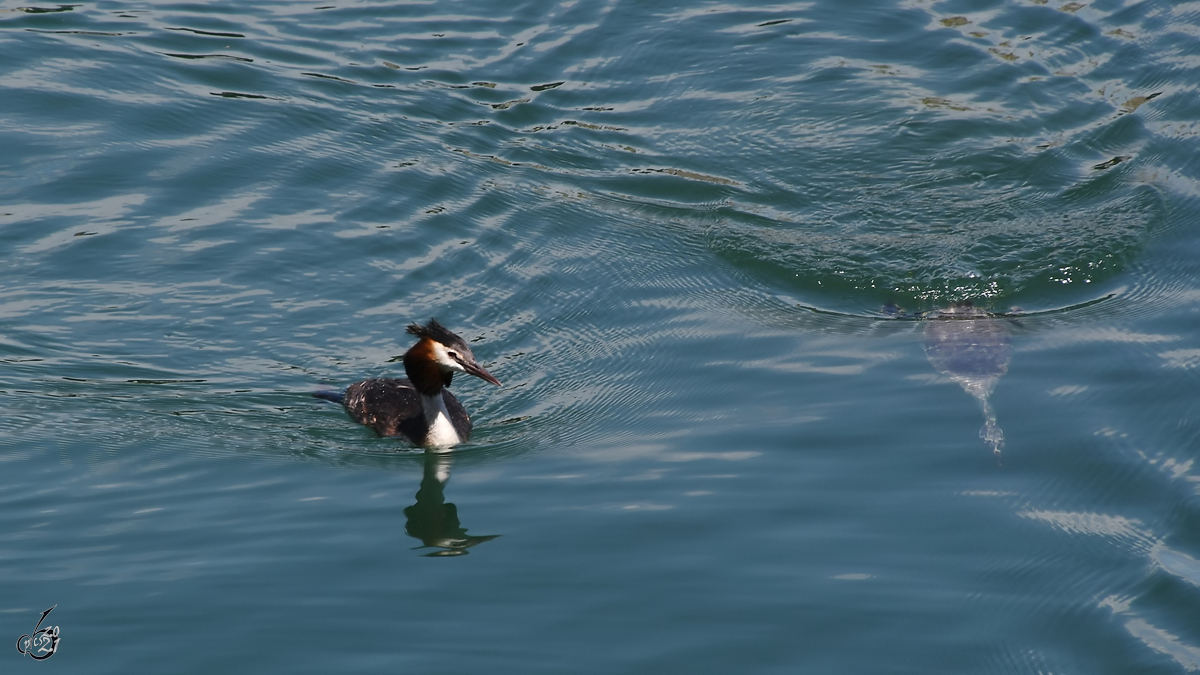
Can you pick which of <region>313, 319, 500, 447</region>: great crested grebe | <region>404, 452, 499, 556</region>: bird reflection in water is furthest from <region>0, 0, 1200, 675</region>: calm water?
<region>313, 319, 500, 447</region>: great crested grebe

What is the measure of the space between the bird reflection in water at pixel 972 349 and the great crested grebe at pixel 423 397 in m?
3.46

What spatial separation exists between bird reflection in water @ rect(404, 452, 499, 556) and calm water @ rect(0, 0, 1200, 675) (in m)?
0.04

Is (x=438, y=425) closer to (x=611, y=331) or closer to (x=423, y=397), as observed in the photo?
(x=423, y=397)

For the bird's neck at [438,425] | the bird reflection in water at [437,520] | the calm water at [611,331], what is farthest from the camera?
the bird's neck at [438,425]

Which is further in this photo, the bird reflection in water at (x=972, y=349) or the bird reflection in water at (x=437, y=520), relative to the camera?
the bird reflection in water at (x=972, y=349)

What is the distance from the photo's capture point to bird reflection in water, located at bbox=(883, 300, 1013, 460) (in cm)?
895

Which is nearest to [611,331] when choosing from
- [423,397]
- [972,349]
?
[423,397]

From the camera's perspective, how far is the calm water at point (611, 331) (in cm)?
654

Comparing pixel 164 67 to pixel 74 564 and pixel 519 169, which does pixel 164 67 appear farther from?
pixel 74 564

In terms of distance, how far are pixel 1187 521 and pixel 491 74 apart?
33.8 feet

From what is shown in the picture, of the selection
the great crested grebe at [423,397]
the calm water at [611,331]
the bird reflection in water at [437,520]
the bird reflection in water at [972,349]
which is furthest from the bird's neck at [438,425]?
the bird reflection in water at [972,349]

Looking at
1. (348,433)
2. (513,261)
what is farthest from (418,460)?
(513,261)

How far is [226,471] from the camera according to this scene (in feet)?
27.4

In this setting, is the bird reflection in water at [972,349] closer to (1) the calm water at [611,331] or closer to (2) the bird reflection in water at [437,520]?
(1) the calm water at [611,331]
